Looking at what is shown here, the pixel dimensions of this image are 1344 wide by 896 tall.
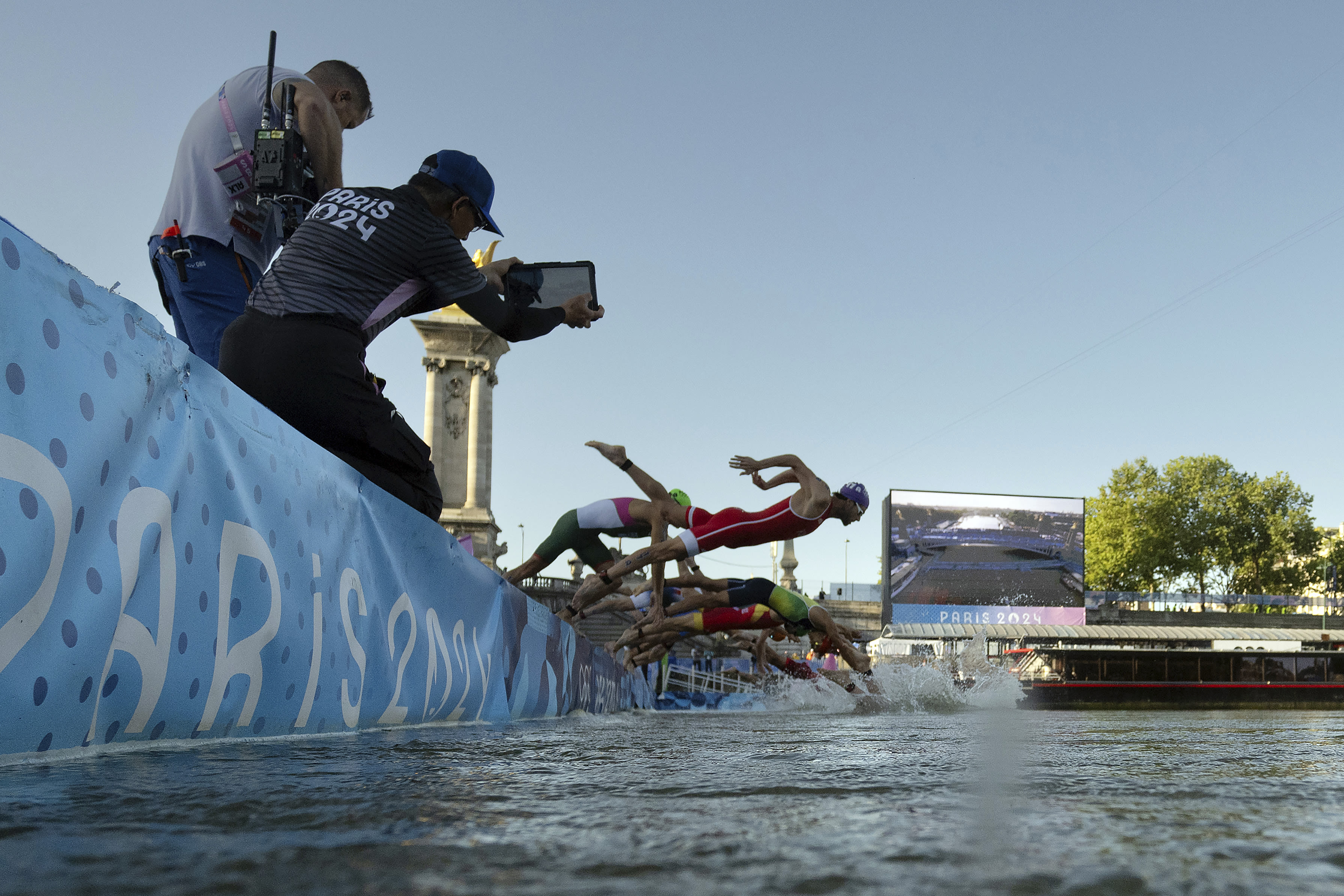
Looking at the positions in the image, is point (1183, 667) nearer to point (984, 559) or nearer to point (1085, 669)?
point (1085, 669)

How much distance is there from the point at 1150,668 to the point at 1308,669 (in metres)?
3.84

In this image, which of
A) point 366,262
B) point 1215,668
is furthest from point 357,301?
point 1215,668

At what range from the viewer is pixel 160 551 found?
2.05 metres

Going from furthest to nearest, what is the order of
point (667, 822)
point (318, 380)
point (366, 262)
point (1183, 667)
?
point (1183, 667) → point (366, 262) → point (318, 380) → point (667, 822)

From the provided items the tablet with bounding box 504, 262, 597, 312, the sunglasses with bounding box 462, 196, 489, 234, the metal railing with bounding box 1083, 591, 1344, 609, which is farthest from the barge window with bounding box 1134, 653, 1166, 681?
the metal railing with bounding box 1083, 591, 1344, 609

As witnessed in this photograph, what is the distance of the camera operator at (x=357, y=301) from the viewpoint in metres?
3.14

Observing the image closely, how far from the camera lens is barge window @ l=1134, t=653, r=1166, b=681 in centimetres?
2388

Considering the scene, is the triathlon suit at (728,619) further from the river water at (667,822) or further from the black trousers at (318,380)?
the river water at (667,822)

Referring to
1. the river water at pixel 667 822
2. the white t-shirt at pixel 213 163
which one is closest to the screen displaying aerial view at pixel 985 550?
the white t-shirt at pixel 213 163

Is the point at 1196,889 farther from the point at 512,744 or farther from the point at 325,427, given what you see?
the point at 325,427

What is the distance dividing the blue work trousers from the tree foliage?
55352mm

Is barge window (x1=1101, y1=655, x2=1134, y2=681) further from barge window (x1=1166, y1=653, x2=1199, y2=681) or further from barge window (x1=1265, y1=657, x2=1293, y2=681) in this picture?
barge window (x1=1265, y1=657, x2=1293, y2=681)

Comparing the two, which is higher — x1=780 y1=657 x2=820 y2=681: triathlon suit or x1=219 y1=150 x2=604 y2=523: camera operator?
x1=219 y1=150 x2=604 y2=523: camera operator

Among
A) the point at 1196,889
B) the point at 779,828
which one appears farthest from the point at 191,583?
the point at 1196,889
